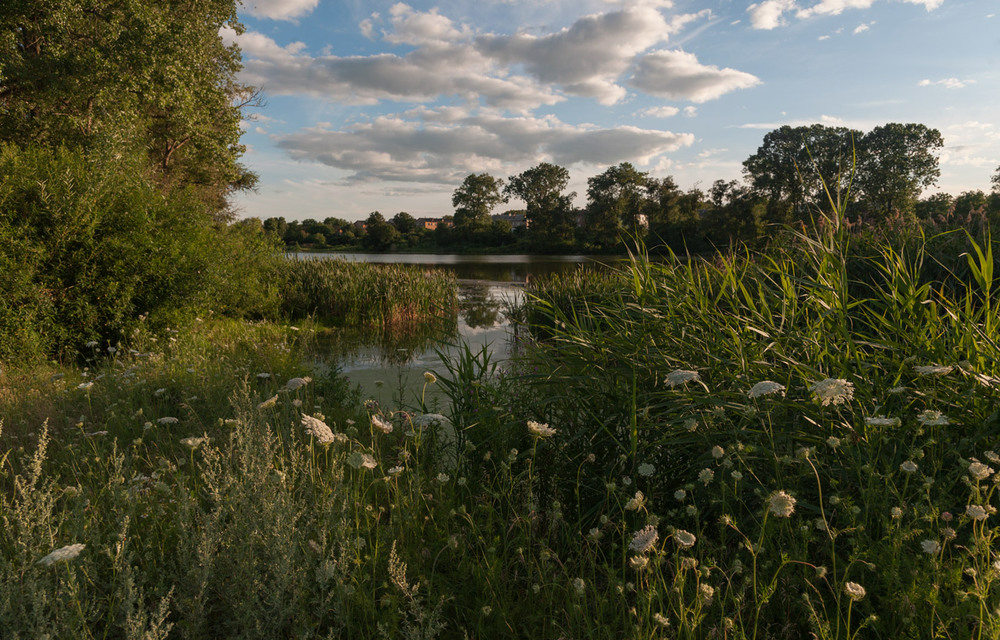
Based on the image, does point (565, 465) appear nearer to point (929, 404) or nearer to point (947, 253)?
point (929, 404)

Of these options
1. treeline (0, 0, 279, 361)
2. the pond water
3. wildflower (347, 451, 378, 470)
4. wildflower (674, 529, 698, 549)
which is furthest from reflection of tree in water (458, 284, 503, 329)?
wildflower (674, 529, 698, 549)

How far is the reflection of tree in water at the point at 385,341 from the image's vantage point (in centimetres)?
1128

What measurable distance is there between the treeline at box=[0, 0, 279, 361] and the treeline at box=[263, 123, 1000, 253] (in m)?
8.69

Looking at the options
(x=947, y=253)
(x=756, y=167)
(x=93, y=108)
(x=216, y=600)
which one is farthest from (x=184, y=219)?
(x=756, y=167)

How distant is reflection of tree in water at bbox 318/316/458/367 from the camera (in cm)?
1128

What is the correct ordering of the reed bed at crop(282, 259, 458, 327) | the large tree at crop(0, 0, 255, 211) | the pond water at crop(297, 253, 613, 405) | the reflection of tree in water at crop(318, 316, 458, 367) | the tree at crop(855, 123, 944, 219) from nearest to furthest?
the pond water at crop(297, 253, 613, 405)
the reflection of tree in water at crop(318, 316, 458, 367)
the large tree at crop(0, 0, 255, 211)
the reed bed at crop(282, 259, 458, 327)
the tree at crop(855, 123, 944, 219)

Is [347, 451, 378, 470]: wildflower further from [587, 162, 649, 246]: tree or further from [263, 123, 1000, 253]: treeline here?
[587, 162, 649, 246]: tree

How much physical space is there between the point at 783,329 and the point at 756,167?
5630 centimetres

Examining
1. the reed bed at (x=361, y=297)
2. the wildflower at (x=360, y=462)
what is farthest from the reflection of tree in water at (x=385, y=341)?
the wildflower at (x=360, y=462)

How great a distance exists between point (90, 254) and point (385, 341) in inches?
239

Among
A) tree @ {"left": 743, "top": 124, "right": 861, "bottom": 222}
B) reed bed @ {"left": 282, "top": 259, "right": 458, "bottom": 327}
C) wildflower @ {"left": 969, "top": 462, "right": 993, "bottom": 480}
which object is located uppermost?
tree @ {"left": 743, "top": 124, "right": 861, "bottom": 222}

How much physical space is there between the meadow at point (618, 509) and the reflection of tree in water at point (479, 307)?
11.4m

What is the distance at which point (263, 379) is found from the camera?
6.92 m

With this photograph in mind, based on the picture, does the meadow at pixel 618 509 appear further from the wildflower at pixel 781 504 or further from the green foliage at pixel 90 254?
the green foliage at pixel 90 254
